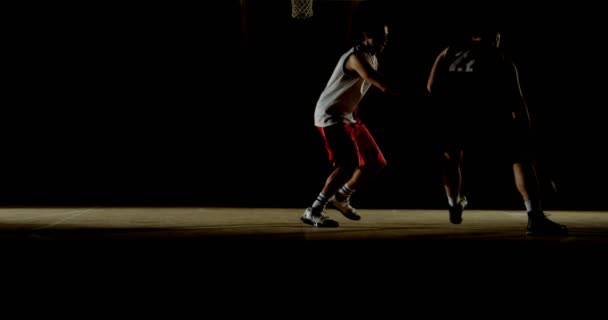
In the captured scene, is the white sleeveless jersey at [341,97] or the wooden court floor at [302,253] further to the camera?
the white sleeveless jersey at [341,97]

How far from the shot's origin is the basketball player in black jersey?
4125mm

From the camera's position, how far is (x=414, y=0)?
8672 millimetres

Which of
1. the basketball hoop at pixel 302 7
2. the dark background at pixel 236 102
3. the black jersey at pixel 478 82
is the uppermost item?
the basketball hoop at pixel 302 7

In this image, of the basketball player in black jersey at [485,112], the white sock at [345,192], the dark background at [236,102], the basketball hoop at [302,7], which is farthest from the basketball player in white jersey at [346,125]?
the dark background at [236,102]

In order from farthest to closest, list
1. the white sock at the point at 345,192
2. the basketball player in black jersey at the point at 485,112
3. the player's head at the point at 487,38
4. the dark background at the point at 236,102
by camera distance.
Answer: the dark background at the point at 236,102 < the white sock at the point at 345,192 < the player's head at the point at 487,38 < the basketball player in black jersey at the point at 485,112

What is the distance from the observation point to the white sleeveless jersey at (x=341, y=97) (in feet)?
14.9

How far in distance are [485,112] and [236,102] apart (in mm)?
5829

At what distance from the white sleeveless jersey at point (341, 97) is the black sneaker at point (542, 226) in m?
1.40

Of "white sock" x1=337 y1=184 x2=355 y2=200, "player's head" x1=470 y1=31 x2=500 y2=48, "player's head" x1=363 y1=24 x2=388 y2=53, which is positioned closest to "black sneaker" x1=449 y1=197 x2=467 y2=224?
"white sock" x1=337 y1=184 x2=355 y2=200

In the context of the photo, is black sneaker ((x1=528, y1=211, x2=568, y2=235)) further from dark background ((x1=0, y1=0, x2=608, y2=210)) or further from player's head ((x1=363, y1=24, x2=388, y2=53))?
dark background ((x1=0, y1=0, x2=608, y2=210))

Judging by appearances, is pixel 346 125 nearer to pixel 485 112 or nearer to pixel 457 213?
pixel 485 112

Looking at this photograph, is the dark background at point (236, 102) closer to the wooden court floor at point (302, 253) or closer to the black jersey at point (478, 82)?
the black jersey at point (478, 82)

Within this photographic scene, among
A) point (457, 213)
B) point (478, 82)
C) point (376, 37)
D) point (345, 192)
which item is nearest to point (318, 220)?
point (345, 192)

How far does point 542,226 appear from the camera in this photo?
13.1 feet
